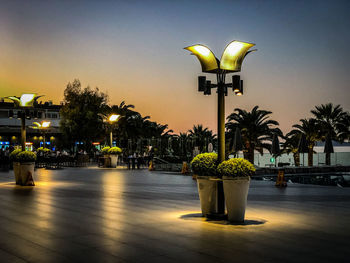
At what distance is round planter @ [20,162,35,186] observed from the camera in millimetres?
18188

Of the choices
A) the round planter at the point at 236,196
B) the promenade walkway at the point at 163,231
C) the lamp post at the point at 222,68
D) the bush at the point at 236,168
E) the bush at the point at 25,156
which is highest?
the lamp post at the point at 222,68

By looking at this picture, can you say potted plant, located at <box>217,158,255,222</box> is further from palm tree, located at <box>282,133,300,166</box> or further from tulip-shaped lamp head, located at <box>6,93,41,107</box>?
palm tree, located at <box>282,133,300,166</box>

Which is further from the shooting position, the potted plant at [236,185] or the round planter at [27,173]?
the round planter at [27,173]

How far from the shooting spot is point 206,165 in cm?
995

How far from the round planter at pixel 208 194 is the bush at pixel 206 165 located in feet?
0.37

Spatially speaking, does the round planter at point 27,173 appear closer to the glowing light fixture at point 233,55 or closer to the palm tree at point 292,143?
the glowing light fixture at point 233,55

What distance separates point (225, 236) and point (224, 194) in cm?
172

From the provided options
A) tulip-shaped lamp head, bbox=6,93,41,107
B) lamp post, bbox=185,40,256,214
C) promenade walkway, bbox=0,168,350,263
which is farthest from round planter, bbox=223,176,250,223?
tulip-shaped lamp head, bbox=6,93,41,107

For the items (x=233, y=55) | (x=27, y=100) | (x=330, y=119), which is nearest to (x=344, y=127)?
(x=330, y=119)

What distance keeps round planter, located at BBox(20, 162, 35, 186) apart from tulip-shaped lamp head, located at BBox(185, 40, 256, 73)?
34.6 feet

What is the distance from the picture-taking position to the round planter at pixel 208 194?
991cm

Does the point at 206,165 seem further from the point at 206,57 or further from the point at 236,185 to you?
the point at 206,57

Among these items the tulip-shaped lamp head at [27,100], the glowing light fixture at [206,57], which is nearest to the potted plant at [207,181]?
the glowing light fixture at [206,57]

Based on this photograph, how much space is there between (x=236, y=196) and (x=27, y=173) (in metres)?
11.4
